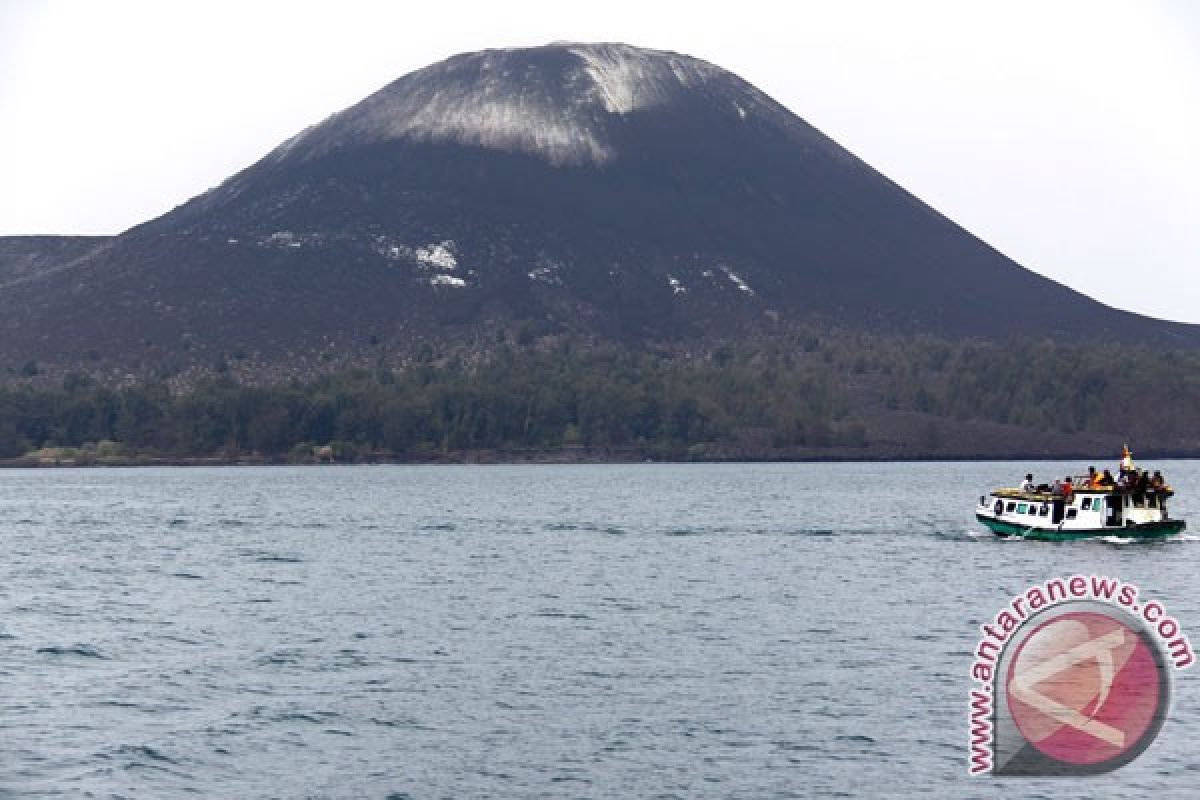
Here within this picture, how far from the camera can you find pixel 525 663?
2224 inches

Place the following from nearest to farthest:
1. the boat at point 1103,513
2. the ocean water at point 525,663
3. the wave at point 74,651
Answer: the ocean water at point 525,663, the wave at point 74,651, the boat at point 1103,513

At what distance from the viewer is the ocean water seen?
40.5 metres

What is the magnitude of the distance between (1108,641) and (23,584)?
2048 inches

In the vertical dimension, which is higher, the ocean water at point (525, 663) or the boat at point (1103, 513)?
the boat at point (1103, 513)

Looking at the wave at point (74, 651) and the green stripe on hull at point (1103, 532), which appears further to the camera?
the green stripe on hull at point (1103, 532)

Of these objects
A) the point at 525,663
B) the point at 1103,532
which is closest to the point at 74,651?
the point at 525,663

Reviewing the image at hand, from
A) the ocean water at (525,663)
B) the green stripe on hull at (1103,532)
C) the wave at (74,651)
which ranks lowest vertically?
the wave at (74,651)

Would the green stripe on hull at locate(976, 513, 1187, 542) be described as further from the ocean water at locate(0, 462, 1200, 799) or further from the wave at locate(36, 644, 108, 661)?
the wave at locate(36, 644, 108, 661)

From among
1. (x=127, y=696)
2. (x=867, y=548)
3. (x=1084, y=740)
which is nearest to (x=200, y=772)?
(x=127, y=696)

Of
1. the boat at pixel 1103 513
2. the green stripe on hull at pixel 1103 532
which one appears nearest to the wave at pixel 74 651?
the boat at pixel 1103 513

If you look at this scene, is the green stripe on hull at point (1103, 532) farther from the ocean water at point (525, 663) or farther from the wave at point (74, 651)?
the wave at point (74, 651)

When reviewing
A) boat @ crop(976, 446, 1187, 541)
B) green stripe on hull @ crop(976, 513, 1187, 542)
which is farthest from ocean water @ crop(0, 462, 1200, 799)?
boat @ crop(976, 446, 1187, 541)

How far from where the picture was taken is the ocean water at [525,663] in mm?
40500

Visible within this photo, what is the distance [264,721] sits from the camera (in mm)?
46562
